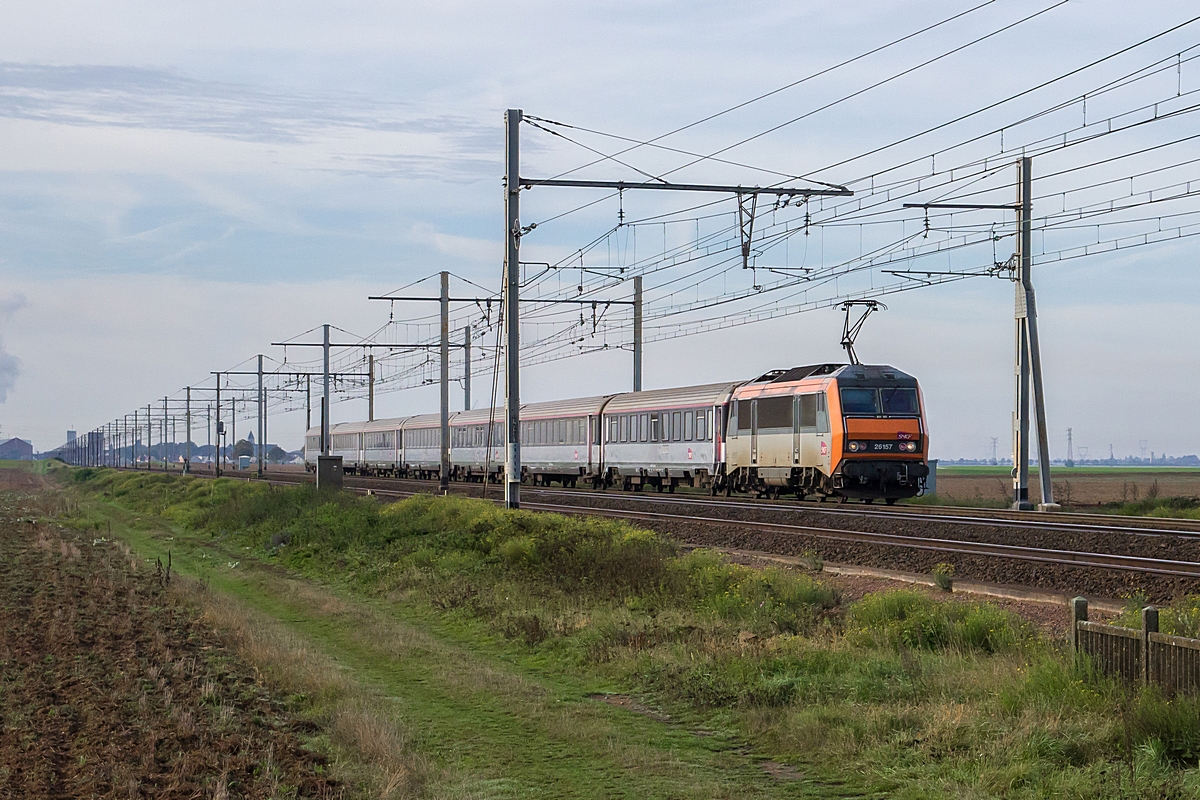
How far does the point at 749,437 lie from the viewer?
3738cm

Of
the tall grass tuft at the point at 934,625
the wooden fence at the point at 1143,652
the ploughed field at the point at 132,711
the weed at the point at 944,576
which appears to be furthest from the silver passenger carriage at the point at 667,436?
the wooden fence at the point at 1143,652

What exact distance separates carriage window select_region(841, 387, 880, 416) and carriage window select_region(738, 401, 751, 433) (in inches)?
207

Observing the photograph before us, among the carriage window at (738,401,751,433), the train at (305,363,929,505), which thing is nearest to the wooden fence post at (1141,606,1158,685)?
the train at (305,363,929,505)

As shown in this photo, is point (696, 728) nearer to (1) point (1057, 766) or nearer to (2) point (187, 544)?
(1) point (1057, 766)

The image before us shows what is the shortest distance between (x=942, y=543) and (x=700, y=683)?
36.8 feet

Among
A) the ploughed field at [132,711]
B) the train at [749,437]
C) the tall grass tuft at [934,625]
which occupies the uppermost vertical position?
the train at [749,437]

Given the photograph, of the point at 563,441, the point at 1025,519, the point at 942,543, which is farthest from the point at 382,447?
the point at 942,543

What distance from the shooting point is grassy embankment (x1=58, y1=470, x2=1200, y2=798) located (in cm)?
815

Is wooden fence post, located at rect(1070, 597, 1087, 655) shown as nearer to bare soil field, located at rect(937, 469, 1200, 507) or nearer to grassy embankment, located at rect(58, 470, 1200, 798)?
grassy embankment, located at rect(58, 470, 1200, 798)

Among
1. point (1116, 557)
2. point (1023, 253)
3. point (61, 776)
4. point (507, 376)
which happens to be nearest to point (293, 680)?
point (61, 776)

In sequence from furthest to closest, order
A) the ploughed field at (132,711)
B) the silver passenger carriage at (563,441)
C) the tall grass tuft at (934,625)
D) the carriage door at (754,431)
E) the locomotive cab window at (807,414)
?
the silver passenger carriage at (563,441)
the carriage door at (754,431)
the locomotive cab window at (807,414)
the tall grass tuft at (934,625)
the ploughed field at (132,711)

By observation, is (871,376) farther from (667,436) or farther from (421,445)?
(421,445)

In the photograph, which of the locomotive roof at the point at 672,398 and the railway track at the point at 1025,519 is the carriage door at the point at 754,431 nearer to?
the locomotive roof at the point at 672,398

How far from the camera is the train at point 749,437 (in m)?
32.6
